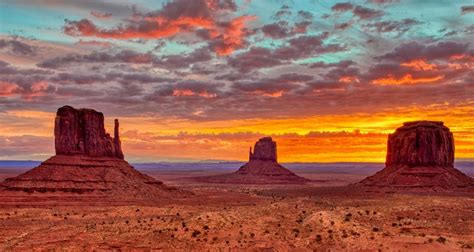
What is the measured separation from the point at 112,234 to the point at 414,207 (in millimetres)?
42240

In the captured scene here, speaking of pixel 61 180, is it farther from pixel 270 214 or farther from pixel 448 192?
pixel 448 192

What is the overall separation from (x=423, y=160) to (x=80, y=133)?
74.0 m

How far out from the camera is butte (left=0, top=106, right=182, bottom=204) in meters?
81.9

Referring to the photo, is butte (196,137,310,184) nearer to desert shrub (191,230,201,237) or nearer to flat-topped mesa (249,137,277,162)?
flat-topped mesa (249,137,277,162)

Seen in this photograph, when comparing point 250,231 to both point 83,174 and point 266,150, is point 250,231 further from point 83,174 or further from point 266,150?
point 266,150

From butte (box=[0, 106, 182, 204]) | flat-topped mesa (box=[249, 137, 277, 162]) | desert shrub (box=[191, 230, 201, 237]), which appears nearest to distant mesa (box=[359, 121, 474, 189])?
butte (box=[0, 106, 182, 204])

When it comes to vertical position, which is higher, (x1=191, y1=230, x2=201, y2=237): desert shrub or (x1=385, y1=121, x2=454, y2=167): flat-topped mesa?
(x1=385, y1=121, x2=454, y2=167): flat-topped mesa

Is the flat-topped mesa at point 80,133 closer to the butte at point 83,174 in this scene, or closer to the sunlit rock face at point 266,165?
the butte at point 83,174

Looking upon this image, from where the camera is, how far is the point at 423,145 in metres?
104

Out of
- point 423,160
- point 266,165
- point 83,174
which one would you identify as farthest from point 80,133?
point 266,165

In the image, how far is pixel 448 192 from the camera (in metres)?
95.1

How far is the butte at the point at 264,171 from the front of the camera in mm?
175875

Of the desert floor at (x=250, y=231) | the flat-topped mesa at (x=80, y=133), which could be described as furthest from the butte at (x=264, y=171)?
the desert floor at (x=250, y=231)

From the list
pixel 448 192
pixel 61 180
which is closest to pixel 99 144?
pixel 61 180
